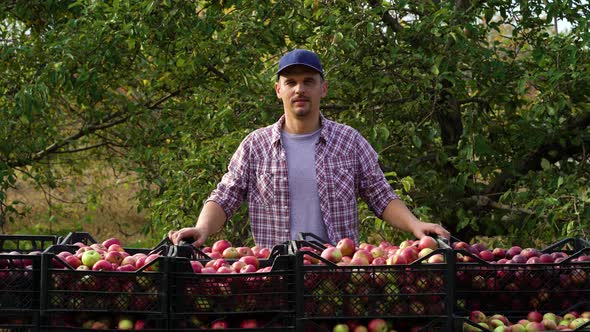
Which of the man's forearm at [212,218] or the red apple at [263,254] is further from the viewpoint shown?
the man's forearm at [212,218]

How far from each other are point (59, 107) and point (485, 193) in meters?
3.59

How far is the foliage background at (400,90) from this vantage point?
17.0ft

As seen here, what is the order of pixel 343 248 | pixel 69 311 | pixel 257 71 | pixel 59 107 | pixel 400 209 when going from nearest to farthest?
pixel 69 311, pixel 343 248, pixel 400 209, pixel 257 71, pixel 59 107

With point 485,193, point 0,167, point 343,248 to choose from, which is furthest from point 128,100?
point 343,248

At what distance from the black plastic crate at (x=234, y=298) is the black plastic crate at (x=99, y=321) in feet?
0.19

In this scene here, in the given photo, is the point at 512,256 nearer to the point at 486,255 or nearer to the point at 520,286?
the point at 486,255

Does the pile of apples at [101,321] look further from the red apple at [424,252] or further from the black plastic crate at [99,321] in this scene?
the red apple at [424,252]

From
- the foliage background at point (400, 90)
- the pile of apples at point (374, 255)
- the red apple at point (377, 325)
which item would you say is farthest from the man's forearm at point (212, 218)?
the foliage background at point (400, 90)

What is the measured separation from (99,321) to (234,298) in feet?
1.22

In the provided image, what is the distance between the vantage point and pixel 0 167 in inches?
240

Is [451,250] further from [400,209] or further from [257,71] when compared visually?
[257,71]

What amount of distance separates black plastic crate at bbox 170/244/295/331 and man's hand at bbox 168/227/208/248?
16.6 inches

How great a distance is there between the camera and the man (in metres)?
3.46

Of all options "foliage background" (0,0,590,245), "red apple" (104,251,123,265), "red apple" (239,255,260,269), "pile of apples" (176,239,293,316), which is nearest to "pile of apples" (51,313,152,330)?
"pile of apples" (176,239,293,316)
